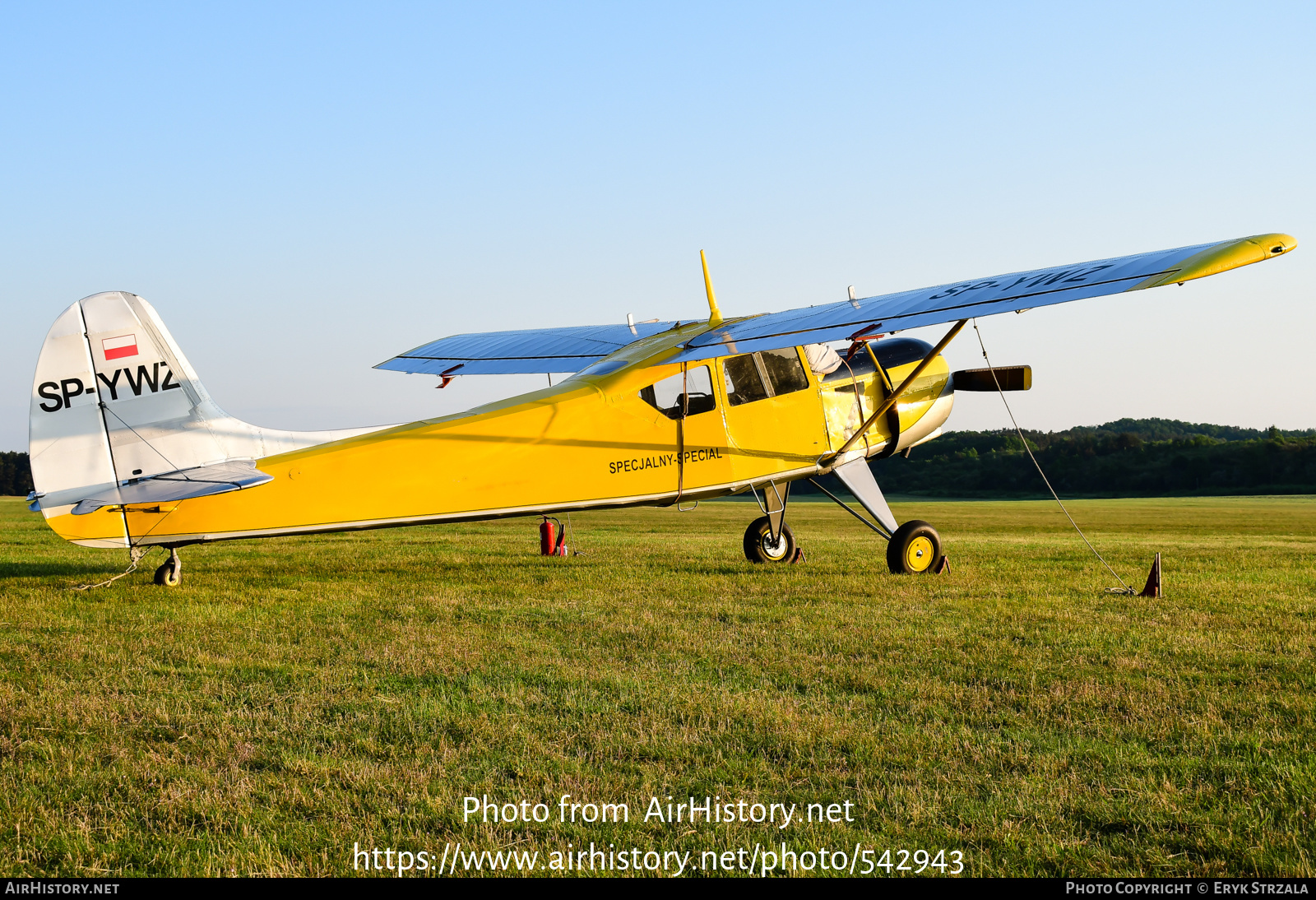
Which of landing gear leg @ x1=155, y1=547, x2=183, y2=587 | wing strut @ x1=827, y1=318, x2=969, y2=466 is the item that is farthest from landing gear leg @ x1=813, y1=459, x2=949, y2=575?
landing gear leg @ x1=155, y1=547, x2=183, y2=587

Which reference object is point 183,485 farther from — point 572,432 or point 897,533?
point 897,533

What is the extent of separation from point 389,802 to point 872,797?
1.80 metres

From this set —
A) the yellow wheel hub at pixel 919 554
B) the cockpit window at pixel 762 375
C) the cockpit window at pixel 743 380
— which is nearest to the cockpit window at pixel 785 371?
the cockpit window at pixel 762 375

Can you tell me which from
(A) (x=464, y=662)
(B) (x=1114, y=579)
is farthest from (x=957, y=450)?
(A) (x=464, y=662)

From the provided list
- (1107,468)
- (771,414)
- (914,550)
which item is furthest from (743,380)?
(1107,468)

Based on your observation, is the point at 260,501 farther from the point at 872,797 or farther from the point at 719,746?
the point at 872,797

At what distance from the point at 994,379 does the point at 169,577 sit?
900 centimetres

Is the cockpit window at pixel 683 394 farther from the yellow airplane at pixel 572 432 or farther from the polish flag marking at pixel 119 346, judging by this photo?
the polish flag marking at pixel 119 346

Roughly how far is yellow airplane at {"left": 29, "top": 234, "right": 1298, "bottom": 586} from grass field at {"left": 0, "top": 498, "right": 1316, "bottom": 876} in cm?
90

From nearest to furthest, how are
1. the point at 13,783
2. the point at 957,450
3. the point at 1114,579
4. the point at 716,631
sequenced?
1. the point at 13,783
2. the point at 716,631
3. the point at 1114,579
4. the point at 957,450

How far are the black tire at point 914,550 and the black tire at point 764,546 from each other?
65.2 inches

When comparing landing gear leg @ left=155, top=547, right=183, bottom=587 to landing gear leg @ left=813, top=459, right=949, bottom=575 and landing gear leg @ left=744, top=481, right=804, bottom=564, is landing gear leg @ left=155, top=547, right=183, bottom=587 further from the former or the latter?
landing gear leg @ left=813, top=459, right=949, bottom=575

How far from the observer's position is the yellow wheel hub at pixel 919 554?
10477 mm
